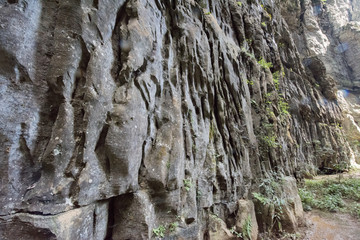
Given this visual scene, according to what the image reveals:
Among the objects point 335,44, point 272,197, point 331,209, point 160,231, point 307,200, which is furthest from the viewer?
point 335,44

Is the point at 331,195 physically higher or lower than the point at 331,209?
higher

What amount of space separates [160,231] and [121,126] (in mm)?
2345

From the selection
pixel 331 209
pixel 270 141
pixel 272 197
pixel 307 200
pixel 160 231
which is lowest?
pixel 331 209

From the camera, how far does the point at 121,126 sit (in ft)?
10.4

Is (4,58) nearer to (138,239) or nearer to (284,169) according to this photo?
(138,239)

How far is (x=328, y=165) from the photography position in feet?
52.2

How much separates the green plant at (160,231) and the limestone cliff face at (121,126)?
0.09m

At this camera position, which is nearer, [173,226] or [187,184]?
[173,226]

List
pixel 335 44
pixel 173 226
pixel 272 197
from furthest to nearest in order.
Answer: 1. pixel 335 44
2. pixel 272 197
3. pixel 173 226

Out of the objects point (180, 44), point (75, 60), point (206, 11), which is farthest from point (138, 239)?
point (206, 11)

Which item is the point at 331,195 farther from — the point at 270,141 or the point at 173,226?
the point at 173,226

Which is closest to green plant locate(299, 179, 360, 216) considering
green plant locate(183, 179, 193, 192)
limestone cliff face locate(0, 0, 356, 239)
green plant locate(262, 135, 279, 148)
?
limestone cliff face locate(0, 0, 356, 239)

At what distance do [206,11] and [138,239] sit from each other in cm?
882

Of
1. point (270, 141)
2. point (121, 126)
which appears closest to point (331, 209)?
point (270, 141)
